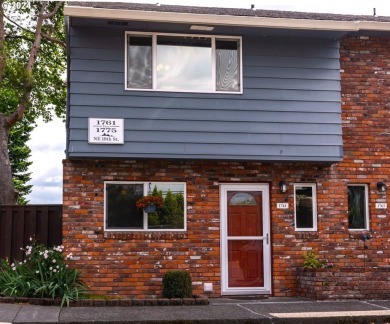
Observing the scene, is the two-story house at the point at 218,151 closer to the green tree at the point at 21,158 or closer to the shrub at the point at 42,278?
the shrub at the point at 42,278

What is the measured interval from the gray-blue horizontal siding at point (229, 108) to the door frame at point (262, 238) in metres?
0.74

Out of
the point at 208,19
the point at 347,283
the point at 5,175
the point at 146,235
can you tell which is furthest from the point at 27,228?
the point at 347,283

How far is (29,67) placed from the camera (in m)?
17.2

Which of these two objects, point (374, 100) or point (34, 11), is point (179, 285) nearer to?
point (374, 100)

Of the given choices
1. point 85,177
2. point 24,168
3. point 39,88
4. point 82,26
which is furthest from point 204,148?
point 24,168

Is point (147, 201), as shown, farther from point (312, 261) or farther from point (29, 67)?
point (29, 67)

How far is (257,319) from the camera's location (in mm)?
9930

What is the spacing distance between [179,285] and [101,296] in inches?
55.8

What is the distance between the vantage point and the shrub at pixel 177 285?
11.7 m

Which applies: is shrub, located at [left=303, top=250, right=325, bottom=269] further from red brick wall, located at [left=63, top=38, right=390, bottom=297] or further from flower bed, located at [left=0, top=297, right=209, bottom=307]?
flower bed, located at [left=0, top=297, right=209, bottom=307]

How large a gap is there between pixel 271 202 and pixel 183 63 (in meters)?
3.15

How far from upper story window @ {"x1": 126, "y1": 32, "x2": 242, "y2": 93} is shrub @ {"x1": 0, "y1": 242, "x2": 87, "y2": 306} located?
11.2ft

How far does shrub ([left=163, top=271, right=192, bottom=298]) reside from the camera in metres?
11.7

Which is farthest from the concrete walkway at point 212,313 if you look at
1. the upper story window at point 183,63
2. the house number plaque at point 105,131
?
the upper story window at point 183,63
